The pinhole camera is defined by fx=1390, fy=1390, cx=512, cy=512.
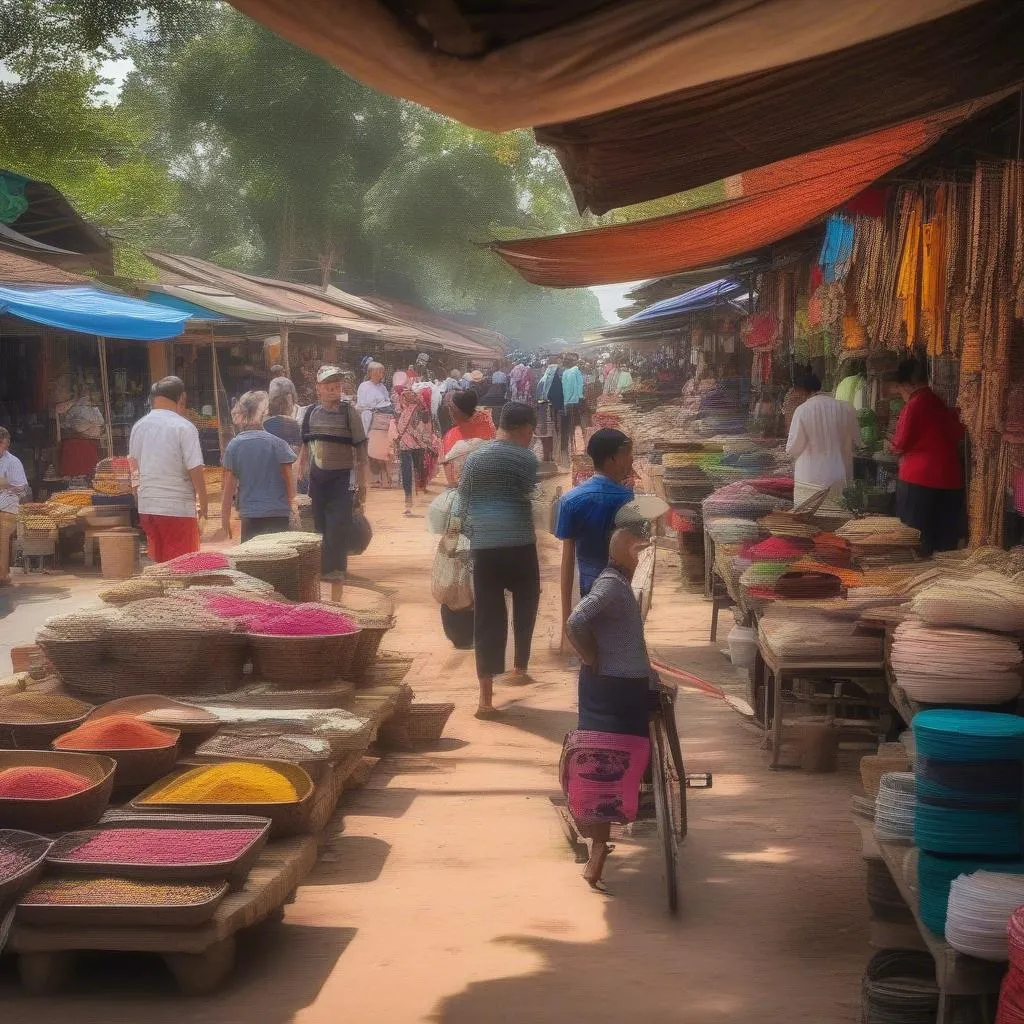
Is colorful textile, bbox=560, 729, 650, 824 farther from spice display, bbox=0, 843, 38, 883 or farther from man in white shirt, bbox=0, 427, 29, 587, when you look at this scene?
man in white shirt, bbox=0, 427, 29, 587

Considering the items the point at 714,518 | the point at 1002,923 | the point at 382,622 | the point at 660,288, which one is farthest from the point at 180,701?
the point at 660,288

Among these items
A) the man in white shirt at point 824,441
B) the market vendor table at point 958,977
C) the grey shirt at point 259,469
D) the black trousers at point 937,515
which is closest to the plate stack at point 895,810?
the market vendor table at point 958,977

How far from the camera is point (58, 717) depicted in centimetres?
603

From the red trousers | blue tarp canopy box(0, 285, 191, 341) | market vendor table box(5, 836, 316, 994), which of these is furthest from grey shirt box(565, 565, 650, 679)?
blue tarp canopy box(0, 285, 191, 341)

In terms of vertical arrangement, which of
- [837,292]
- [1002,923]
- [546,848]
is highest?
[837,292]

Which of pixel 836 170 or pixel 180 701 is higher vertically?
pixel 836 170

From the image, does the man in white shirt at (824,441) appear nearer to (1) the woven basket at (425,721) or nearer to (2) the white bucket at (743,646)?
(2) the white bucket at (743,646)

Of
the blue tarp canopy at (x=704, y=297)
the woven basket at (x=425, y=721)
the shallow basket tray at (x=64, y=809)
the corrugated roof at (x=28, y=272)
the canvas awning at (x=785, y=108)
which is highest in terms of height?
the corrugated roof at (x=28, y=272)

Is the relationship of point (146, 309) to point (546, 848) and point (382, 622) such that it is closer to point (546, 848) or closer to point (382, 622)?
point (382, 622)

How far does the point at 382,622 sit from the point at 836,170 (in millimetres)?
3332

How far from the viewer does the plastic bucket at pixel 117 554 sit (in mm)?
12766

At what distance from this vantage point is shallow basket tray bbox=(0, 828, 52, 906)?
4.29 meters

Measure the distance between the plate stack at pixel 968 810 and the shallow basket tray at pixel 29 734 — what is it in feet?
11.7

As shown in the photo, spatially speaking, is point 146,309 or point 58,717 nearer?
point 58,717
